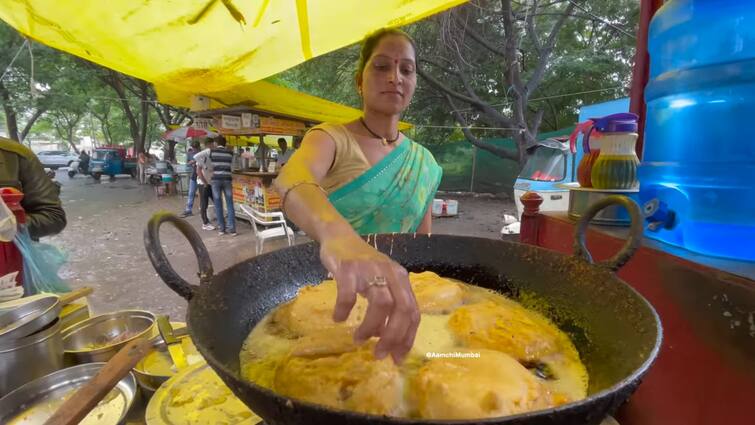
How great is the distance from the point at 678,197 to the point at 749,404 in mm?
643

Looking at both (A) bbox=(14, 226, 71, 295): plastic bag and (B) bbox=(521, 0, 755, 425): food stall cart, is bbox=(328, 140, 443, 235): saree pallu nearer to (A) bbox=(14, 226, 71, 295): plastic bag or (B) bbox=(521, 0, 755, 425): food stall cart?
(B) bbox=(521, 0, 755, 425): food stall cart

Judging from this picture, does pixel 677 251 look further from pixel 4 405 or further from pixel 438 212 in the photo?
pixel 438 212

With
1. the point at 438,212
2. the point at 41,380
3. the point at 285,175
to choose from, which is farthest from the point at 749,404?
the point at 438,212

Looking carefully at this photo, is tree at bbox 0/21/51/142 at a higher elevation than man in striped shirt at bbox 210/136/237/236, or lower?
higher

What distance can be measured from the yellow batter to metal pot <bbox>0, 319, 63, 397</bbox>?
82 cm

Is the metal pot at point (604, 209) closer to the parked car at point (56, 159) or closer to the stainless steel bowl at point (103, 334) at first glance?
the stainless steel bowl at point (103, 334)

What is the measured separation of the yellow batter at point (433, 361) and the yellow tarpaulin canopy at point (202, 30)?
1402 millimetres

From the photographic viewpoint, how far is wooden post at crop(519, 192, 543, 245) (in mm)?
1958

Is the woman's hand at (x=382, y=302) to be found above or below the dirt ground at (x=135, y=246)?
above

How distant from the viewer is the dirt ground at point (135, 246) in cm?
431

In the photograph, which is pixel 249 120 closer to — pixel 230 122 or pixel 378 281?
pixel 230 122

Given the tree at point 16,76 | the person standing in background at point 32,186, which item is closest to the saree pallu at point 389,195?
the person standing in background at point 32,186

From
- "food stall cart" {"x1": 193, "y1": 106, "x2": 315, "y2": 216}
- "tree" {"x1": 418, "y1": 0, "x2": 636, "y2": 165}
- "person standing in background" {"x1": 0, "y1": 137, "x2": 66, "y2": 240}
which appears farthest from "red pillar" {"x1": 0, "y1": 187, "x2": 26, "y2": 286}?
"tree" {"x1": 418, "y1": 0, "x2": 636, "y2": 165}

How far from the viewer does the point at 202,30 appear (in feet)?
5.78
